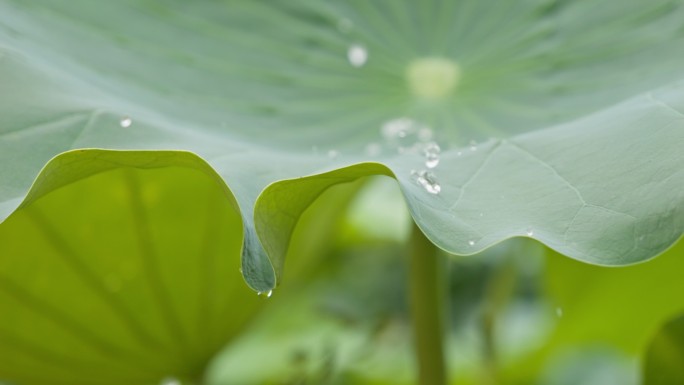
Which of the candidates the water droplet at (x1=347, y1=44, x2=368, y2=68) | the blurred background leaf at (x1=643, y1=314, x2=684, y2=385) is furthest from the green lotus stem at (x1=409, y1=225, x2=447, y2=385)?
the water droplet at (x1=347, y1=44, x2=368, y2=68)

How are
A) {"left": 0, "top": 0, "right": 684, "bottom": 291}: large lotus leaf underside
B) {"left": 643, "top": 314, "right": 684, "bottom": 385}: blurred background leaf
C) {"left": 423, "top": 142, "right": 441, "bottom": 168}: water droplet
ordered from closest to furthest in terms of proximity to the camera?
1. {"left": 0, "top": 0, "right": 684, "bottom": 291}: large lotus leaf underside
2. {"left": 423, "top": 142, "right": 441, "bottom": 168}: water droplet
3. {"left": 643, "top": 314, "right": 684, "bottom": 385}: blurred background leaf

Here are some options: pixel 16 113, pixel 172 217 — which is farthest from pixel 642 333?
pixel 16 113

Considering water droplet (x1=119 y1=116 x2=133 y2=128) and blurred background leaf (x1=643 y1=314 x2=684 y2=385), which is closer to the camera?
water droplet (x1=119 y1=116 x2=133 y2=128)

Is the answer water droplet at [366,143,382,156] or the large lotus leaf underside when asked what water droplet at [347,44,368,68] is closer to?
the large lotus leaf underside

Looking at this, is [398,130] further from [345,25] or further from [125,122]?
[125,122]

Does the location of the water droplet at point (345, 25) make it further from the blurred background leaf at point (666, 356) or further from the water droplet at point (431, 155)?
the blurred background leaf at point (666, 356)

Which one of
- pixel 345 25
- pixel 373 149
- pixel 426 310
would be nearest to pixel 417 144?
pixel 373 149

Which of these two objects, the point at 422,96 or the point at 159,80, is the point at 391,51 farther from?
the point at 159,80
